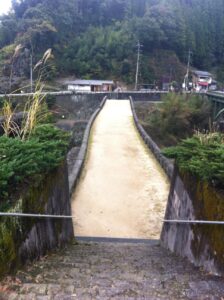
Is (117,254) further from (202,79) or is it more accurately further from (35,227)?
(202,79)

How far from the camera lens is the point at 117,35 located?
5428 cm

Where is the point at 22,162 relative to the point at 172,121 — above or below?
above

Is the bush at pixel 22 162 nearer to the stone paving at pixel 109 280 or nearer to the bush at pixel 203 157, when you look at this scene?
the stone paving at pixel 109 280

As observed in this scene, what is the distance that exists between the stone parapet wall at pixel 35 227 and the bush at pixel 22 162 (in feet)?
0.36

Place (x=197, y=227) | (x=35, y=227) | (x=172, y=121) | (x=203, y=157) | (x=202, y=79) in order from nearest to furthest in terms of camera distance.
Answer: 1. (x=35, y=227)
2. (x=197, y=227)
3. (x=203, y=157)
4. (x=172, y=121)
5. (x=202, y=79)

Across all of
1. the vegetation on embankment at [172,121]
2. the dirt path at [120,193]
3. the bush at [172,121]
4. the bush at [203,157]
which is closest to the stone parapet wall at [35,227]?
the dirt path at [120,193]

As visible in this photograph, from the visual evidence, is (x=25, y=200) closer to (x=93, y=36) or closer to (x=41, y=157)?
(x=41, y=157)

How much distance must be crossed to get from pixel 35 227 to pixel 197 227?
1.47 metres

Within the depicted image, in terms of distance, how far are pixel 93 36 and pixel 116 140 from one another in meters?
47.5

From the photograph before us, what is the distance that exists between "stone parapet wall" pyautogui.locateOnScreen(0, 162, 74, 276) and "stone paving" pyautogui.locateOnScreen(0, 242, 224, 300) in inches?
4.3

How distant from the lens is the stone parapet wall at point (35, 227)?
7.79 feet

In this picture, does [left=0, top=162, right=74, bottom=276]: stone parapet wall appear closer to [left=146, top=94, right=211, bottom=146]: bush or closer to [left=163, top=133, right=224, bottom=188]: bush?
[left=163, top=133, right=224, bottom=188]: bush

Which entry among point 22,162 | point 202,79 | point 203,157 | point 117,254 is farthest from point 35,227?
point 202,79

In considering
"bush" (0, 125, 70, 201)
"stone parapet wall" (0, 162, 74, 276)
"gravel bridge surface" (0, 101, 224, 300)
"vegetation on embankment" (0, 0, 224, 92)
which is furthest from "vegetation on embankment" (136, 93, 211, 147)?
"vegetation on embankment" (0, 0, 224, 92)
